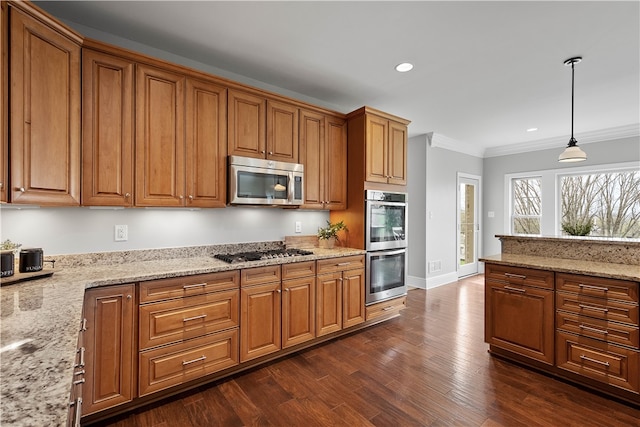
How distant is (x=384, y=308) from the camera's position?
3527 mm

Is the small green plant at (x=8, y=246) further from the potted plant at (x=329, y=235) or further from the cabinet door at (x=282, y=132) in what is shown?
the potted plant at (x=329, y=235)

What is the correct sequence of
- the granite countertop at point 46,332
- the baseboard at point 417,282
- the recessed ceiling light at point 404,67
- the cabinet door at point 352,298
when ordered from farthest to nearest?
1. the baseboard at point 417,282
2. the cabinet door at point 352,298
3. the recessed ceiling light at point 404,67
4. the granite countertop at point 46,332

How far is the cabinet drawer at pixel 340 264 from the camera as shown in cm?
294

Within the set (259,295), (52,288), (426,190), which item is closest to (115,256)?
(52,288)

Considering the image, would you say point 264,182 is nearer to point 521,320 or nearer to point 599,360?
point 521,320

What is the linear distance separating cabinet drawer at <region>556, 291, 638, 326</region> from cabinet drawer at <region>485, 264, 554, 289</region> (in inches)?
4.8

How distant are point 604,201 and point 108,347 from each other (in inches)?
278

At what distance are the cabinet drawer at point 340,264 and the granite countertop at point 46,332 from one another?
933 millimetres

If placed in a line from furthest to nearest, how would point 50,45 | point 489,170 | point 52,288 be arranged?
point 489,170, point 50,45, point 52,288

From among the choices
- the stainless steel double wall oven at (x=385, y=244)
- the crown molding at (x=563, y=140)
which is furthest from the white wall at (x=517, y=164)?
the stainless steel double wall oven at (x=385, y=244)

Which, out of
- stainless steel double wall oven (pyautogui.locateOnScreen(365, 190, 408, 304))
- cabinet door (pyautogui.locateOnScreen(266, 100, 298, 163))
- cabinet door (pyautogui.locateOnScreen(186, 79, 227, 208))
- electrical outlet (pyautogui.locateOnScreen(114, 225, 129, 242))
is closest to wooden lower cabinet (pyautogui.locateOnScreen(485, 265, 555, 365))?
stainless steel double wall oven (pyautogui.locateOnScreen(365, 190, 408, 304))

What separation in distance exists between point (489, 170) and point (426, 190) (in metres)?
2.32

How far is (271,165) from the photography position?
2.86 metres

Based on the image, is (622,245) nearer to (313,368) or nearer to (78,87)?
(313,368)
